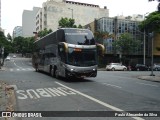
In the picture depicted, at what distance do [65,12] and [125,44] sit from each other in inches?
2445

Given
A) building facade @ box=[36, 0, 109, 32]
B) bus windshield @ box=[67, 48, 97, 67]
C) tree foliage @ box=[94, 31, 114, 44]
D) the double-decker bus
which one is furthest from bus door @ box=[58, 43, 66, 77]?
building facade @ box=[36, 0, 109, 32]

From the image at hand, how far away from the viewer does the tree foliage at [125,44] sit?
66438 mm

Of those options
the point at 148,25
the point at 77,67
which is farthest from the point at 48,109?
the point at 148,25

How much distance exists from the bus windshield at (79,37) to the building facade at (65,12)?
97.3 m

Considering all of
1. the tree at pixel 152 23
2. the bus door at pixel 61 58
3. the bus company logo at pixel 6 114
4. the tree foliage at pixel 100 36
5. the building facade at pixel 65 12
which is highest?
the building facade at pixel 65 12

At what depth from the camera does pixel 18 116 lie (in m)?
9.35

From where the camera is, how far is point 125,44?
2613 inches

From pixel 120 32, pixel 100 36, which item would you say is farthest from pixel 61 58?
pixel 120 32

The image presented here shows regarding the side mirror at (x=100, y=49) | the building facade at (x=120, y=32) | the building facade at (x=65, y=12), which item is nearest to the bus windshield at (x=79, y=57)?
the side mirror at (x=100, y=49)

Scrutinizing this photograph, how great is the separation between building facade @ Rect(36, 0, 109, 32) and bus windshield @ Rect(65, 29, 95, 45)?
319ft

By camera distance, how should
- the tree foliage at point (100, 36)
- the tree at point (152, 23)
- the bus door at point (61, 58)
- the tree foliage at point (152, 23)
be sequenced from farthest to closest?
1. the tree foliage at point (100, 36)
2. the tree foliage at point (152, 23)
3. the tree at point (152, 23)
4. the bus door at point (61, 58)

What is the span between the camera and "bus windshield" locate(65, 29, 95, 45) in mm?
22812

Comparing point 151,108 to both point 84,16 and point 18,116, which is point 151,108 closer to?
point 18,116

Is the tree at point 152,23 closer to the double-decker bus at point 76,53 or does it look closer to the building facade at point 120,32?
the building facade at point 120,32
